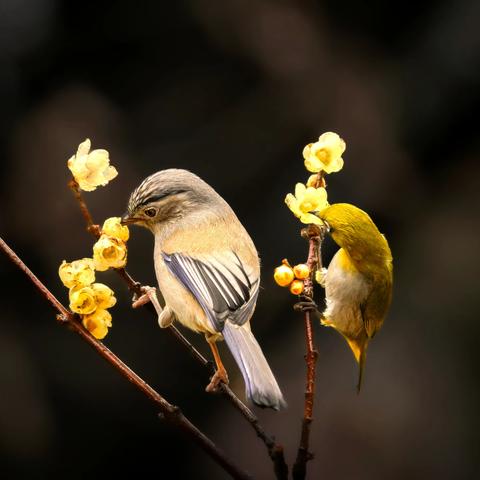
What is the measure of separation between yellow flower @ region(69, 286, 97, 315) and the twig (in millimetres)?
196

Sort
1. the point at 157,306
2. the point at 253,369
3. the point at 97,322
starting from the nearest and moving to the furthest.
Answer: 1. the point at 253,369
2. the point at 97,322
3. the point at 157,306

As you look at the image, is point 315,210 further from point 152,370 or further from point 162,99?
point 162,99

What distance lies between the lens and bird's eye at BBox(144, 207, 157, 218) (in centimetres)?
74

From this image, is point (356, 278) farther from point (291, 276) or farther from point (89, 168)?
point (89, 168)

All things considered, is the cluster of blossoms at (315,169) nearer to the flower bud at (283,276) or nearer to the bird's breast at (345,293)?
the flower bud at (283,276)

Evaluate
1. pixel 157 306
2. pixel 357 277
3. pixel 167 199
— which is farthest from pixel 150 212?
pixel 357 277

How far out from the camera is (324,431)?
6.63 ft

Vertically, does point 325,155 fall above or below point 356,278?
above

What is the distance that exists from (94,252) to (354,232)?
0.81 ft

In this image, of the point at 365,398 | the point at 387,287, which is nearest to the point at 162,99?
the point at 365,398

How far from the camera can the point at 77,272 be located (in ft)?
2.16

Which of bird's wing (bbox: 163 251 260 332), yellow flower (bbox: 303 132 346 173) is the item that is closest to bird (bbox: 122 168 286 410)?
bird's wing (bbox: 163 251 260 332)

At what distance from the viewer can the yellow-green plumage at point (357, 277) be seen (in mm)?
739

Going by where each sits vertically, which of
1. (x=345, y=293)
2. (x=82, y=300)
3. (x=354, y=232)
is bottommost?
(x=345, y=293)
